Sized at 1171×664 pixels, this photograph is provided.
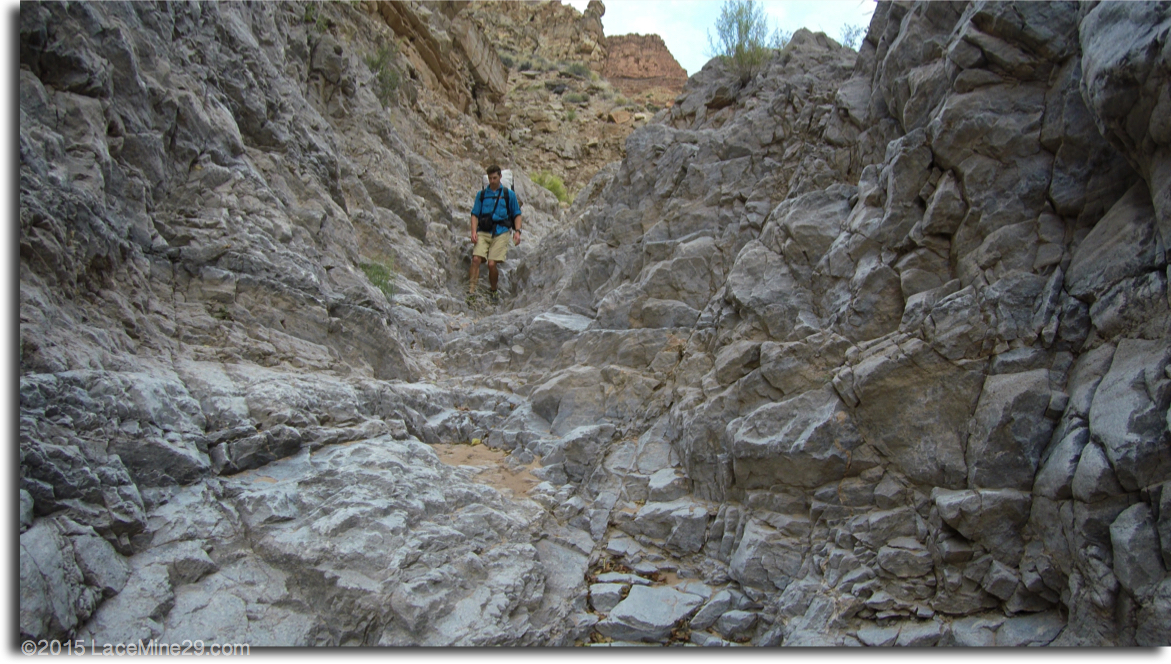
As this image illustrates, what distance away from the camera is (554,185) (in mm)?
16984

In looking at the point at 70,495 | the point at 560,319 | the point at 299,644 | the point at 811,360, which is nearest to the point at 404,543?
the point at 299,644

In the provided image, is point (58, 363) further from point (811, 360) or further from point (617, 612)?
point (811, 360)

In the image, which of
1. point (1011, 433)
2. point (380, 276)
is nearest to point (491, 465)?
point (1011, 433)

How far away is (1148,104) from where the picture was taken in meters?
2.90

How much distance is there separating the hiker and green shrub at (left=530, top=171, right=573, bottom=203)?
6.91 m

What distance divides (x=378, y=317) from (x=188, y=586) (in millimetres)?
3584

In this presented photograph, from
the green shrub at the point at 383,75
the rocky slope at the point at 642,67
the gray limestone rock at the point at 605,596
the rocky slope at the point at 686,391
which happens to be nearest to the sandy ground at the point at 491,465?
the rocky slope at the point at 686,391

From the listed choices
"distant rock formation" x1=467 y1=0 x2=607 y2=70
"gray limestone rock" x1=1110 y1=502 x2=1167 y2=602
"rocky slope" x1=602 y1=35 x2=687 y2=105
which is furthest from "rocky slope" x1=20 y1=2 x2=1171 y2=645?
"rocky slope" x1=602 y1=35 x2=687 y2=105

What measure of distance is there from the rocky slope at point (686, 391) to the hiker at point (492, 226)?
3254 mm

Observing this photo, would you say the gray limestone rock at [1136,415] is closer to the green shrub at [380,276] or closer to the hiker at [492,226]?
the green shrub at [380,276]

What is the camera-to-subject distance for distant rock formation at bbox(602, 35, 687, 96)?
28.2 meters

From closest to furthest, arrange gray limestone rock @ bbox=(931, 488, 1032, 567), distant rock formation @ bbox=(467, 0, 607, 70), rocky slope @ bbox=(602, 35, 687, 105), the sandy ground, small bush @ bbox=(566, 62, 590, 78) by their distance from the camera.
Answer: gray limestone rock @ bbox=(931, 488, 1032, 567) < the sandy ground < small bush @ bbox=(566, 62, 590, 78) < distant rock formation @ bbox=(467, 0, 607, 70) < rocky slope @ bbox=(602, 35, 687, 105)

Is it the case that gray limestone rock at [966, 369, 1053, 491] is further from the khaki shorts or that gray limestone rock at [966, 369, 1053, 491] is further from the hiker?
the khaki shorts

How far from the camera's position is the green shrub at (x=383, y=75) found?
1288 centimetres
